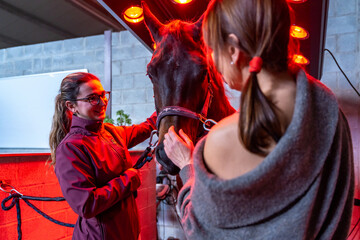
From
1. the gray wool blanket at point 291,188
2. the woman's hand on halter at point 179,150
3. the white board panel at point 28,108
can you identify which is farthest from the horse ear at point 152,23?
the white board panel at point 28,108

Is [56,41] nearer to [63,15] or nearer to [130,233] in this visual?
[63,15]

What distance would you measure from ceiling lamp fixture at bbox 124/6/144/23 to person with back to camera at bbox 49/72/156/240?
0.42m

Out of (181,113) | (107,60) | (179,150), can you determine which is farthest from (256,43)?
(107,60)

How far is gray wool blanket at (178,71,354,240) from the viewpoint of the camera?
0.52 m

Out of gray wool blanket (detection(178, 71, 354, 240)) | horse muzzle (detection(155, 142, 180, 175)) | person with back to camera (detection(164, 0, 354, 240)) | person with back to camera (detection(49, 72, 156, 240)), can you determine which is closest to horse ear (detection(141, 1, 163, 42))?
person with back to camera (detection(49, 72, 156, 240))

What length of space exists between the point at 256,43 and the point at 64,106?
1286 mm

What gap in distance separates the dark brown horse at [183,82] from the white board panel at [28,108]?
3.34m

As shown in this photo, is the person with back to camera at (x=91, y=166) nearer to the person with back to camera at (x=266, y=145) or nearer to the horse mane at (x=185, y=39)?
the horse mane at (x=185, y=39)

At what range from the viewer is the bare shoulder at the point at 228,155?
559 mm

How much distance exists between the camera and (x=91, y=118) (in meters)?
1.50

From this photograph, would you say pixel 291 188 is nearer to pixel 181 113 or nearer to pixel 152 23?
pixel 181 113

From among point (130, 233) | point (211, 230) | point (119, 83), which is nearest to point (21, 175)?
point (130, 233)

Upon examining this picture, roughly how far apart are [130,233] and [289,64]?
1210mm

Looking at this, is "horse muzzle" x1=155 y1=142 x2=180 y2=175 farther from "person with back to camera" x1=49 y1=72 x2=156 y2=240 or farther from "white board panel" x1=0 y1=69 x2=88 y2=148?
"white board panel" x1=0 y1=69 x2=88 y2=148
